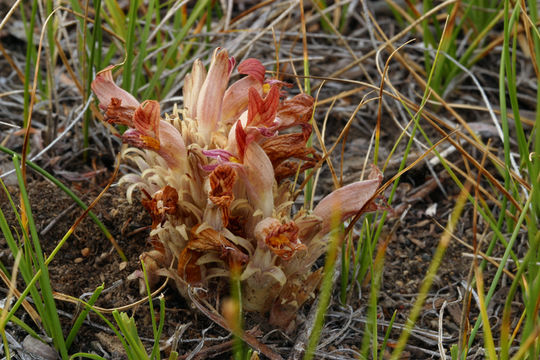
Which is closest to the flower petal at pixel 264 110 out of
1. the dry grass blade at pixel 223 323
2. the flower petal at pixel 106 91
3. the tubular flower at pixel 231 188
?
the tubular flower at pixel 231 188

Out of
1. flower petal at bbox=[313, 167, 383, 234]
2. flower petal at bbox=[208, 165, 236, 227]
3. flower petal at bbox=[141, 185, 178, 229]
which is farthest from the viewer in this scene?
flower petal at bbox=[313, 167, 383, 234]

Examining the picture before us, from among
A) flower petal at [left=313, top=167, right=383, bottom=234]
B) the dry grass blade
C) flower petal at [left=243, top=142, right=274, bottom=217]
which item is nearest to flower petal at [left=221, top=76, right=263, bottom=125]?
flower petal at [left=243, top=142, right=274, bottom=217]

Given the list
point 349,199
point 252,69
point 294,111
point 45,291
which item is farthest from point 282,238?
point 45,291

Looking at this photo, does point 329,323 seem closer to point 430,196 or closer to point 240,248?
point 240,248

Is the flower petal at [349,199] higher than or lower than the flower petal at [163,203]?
lower

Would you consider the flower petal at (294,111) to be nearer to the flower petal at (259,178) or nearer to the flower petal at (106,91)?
the flower petal at (259,178)

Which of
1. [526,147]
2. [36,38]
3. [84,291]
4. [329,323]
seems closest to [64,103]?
[36,38]

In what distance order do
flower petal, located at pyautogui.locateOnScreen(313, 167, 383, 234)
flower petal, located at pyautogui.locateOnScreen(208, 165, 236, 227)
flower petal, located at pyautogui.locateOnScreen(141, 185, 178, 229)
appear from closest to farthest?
flower petal, located at pyautogui.locateOnScreen(208, 165, 236, 227) → flower petal, located at pyautogui.locateOnScreen(141, 185, 178, 229) → flower petal, located at pyautogui.locateOnScreen(313, 167, 383, 234)

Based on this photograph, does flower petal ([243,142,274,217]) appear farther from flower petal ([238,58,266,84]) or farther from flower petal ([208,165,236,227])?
flower petal ([238,58,266,84])
